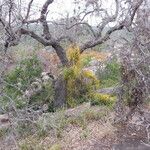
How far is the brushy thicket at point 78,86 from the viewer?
12797mm

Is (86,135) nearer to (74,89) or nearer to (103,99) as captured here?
(103,99)

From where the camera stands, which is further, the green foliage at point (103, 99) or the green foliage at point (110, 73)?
the green foliage at point (110, 73)

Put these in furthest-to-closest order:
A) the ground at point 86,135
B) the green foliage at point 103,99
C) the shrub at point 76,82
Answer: the shrub at point 76,82 < the green foliage at point 103,99 < the ground at point 86,135

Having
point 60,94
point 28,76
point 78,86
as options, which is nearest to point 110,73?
point 28,76

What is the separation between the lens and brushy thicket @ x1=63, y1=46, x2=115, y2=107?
12797 mm

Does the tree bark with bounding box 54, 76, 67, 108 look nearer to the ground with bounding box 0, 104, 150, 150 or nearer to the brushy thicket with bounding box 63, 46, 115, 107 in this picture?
the brushy thicket with bounding box 63, 46, 115, 107

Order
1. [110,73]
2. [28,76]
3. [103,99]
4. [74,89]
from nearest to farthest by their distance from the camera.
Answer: [103,99], [74,89], [28,76], [110,73]

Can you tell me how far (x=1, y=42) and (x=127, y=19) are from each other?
4.39 meters

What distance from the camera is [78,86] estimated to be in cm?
1295

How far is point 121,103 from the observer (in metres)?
→ 10.9

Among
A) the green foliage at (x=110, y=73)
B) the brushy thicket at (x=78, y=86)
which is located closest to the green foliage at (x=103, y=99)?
the brushy thicket at (x=78, y=86)

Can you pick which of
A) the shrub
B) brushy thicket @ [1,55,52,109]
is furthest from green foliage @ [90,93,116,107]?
brushy thicket @ [1,55,52,109]

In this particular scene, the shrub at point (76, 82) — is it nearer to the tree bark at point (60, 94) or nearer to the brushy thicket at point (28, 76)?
the tree bark at point (60, 94)

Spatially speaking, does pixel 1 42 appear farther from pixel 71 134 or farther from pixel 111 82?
pixel 111 82
